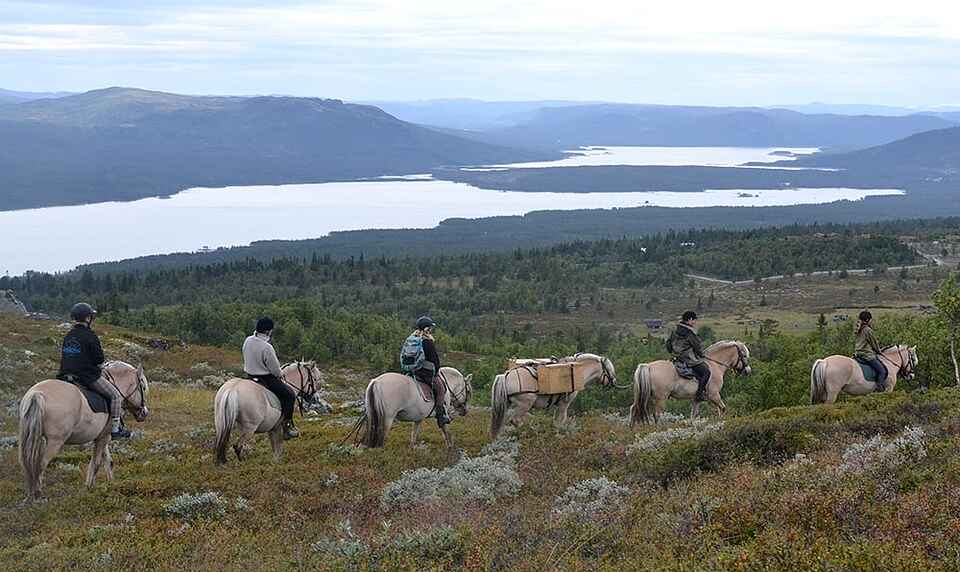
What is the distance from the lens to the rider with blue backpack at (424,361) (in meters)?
16.9

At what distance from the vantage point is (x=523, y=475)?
14234mm

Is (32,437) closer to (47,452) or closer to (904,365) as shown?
(47,452)

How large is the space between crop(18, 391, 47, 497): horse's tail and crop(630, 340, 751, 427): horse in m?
11.0

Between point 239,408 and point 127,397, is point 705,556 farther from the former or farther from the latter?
point 127,397

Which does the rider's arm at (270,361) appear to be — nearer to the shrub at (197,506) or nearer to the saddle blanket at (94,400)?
the saddle blanket at (94,400)

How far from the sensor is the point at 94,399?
14383 mm

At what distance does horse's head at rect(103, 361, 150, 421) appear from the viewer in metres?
17.3

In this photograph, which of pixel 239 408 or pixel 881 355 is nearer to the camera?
pixel 239 408

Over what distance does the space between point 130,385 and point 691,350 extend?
11.5 meters

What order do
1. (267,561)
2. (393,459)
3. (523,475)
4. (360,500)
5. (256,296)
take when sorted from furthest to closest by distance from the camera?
(256,296), (393,459), (523,475), (360,500), (267,561)

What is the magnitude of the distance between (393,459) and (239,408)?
2.87m

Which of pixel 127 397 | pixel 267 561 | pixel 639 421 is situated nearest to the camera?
pixel 267 561

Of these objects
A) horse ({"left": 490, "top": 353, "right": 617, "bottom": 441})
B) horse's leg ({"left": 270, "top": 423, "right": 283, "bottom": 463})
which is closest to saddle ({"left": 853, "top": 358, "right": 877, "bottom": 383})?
horse ({"left": 490, "top": 353, "right": 617, "bottom": 441})

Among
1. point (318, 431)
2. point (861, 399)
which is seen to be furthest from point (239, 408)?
point (861, 399)
